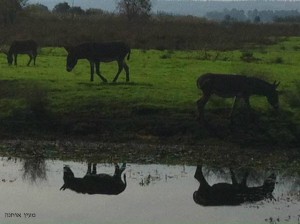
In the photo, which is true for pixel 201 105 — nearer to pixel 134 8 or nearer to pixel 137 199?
pixel 137 199

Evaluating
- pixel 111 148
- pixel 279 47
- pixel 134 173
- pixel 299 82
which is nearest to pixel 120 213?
pixel 134 173

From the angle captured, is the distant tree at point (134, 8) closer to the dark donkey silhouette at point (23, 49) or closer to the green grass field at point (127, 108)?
the dark donkey silhouette at point (23, 49)

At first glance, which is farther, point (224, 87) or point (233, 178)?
point (224, 87)

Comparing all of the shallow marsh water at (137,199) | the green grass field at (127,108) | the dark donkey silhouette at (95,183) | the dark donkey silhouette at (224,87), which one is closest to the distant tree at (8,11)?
the green grass field at (127,108)

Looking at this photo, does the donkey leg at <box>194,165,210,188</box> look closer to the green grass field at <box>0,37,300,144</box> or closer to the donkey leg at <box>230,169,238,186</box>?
the donkey leg at <box>230,169,238,186</box>

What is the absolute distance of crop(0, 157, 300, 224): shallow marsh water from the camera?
1209cm

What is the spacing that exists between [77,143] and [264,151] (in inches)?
204

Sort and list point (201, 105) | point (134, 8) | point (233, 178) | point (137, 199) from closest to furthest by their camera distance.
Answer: point (137, 199)
point (233, 178)
point (201, 105)
point (134, 8)

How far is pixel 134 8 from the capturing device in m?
64.2

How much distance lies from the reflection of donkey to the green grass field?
4188 millimetres

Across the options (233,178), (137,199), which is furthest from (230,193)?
(137,199)

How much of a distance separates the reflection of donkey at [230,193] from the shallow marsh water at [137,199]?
16cm

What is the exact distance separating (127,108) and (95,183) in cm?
603

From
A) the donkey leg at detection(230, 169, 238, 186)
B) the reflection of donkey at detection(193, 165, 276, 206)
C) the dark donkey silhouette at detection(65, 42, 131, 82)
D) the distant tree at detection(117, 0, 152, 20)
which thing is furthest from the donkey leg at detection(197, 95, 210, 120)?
the distant tree at detection(117, 0, 152, 20)
